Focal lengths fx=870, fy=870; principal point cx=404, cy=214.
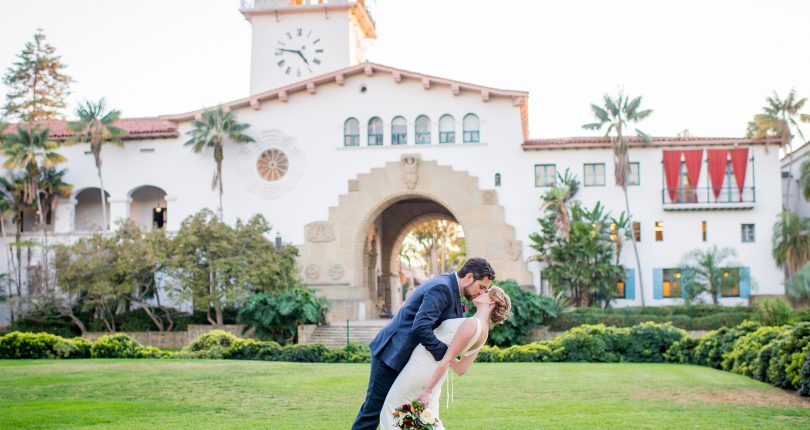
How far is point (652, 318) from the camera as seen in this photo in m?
33.8

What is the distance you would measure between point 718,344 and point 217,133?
86.7ft

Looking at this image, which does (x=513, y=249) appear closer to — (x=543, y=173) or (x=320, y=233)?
(x=543, y=173)

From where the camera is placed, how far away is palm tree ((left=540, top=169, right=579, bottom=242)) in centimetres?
3844

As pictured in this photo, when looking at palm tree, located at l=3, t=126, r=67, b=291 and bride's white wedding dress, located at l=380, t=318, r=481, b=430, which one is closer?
bride's white wedding dress, located at l=380, t=318, r=481, b=430

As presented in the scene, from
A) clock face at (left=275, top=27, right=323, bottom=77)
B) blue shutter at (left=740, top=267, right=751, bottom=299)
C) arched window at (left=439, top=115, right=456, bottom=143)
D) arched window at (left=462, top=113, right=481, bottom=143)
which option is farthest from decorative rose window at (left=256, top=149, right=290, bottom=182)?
blue shutter at (left=740, top=267, right=751, bottom=299)

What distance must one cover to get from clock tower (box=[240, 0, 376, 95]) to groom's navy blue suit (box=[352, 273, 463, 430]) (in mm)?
44636

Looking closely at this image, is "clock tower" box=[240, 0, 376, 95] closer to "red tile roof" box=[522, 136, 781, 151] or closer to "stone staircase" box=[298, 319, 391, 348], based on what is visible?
"red tile roof" box=[522, 136, 781, 151]

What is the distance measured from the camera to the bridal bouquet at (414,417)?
697 cm

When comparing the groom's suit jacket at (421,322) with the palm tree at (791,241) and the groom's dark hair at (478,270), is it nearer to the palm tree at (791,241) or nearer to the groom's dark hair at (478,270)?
the groom's dark hair at (478,270)

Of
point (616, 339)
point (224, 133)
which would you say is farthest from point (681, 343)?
point (224, 133)

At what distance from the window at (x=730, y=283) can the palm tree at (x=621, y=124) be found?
3516 mm

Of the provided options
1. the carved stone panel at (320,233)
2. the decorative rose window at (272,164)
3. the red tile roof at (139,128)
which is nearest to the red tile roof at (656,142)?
the carved stone panel at (320,233)

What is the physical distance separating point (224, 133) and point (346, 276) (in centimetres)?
898

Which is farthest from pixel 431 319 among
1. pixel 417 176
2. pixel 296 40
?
pixel 296 40
